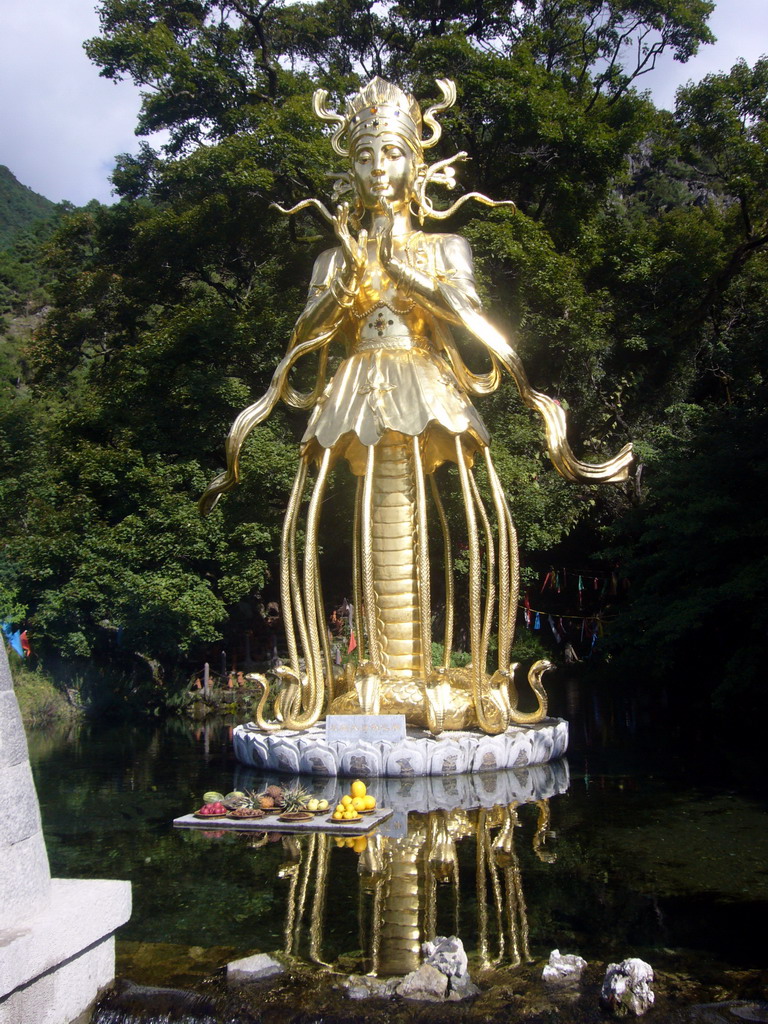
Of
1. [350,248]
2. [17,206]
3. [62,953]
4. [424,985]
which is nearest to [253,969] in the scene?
[424,985]

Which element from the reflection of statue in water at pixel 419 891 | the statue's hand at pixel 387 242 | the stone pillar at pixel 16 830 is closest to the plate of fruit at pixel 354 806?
the reflection of statue in water at pixel 419 891

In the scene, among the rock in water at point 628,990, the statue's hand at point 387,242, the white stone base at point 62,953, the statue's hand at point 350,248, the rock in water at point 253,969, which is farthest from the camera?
the statue's hand at point 350,248

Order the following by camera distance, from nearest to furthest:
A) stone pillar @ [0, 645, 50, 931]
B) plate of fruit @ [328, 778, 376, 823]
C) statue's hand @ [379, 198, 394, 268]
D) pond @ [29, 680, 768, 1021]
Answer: stone pillar @ [0, 645, 50, 931], pond @ [29, 680, 768, 1021], plate of fruit @ [328, 778, 376, 823], statue's hand @ [379, 198, 394, 268]

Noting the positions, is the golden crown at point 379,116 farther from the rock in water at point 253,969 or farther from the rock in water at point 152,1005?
the rock in water at point 152,1005

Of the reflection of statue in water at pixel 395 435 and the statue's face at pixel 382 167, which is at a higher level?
the statue's face at pixel 382 167

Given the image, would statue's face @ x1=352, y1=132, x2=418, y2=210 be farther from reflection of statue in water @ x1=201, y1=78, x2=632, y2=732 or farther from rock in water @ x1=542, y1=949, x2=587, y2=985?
rock in water @ x1=542, y1=949, x2=587, y2=985

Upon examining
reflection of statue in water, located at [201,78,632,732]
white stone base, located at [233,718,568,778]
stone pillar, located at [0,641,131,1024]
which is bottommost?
stone pillar, located at [0,641,131,1024]

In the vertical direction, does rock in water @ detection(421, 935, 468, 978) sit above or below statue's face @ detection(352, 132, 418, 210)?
below

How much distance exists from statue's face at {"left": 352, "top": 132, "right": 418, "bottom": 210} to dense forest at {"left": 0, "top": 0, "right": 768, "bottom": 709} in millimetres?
4862

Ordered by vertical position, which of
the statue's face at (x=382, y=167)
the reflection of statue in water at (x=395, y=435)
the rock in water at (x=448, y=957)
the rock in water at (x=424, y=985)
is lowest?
the rock in water at (x=424, y=985)

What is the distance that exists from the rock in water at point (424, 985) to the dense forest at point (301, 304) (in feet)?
26.2

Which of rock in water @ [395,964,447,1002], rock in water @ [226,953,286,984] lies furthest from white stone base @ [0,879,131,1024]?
rock in water @ [395,964,447,1002]

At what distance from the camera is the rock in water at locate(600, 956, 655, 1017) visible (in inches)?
122

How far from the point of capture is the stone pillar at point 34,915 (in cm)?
282
